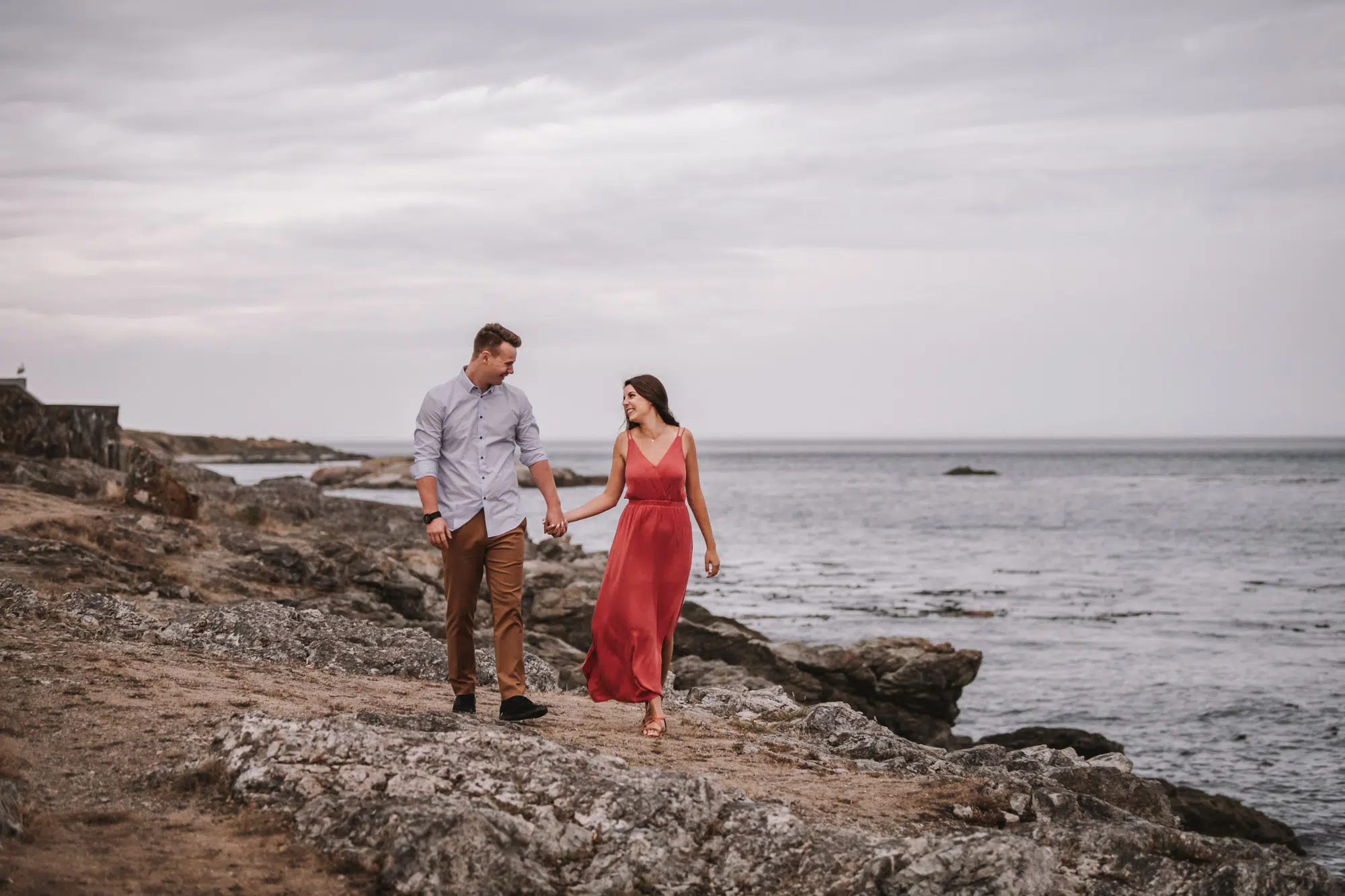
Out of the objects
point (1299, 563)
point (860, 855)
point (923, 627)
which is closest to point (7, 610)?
point (860, 855)

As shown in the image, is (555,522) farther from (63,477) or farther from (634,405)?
(63,477)

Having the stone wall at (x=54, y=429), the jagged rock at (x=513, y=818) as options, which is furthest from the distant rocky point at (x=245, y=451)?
the jagged rock at (x=513, y=818)

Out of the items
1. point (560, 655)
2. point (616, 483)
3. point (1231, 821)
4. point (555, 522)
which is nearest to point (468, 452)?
point (555, 522)

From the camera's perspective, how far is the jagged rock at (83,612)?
9742mm

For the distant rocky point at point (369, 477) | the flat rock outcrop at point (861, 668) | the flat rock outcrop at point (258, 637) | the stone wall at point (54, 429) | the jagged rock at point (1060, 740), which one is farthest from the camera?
the distant rocky point at point (369, 477)

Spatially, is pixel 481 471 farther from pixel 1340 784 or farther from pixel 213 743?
pixel 1340 784

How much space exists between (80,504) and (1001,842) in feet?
51.8

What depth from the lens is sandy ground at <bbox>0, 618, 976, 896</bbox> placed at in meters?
4.95

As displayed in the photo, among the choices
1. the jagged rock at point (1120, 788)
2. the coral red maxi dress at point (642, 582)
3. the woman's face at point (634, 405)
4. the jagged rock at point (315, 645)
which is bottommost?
the jagged rock at point (1120, 788)

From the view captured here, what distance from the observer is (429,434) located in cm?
761

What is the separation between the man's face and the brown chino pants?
88 cm

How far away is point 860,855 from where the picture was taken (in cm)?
539

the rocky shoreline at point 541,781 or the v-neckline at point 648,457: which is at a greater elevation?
the v-neckline at point 648,457

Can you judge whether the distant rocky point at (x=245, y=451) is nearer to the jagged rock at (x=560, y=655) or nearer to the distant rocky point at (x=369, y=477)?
the distant rocky point at (x=369, y=477)
